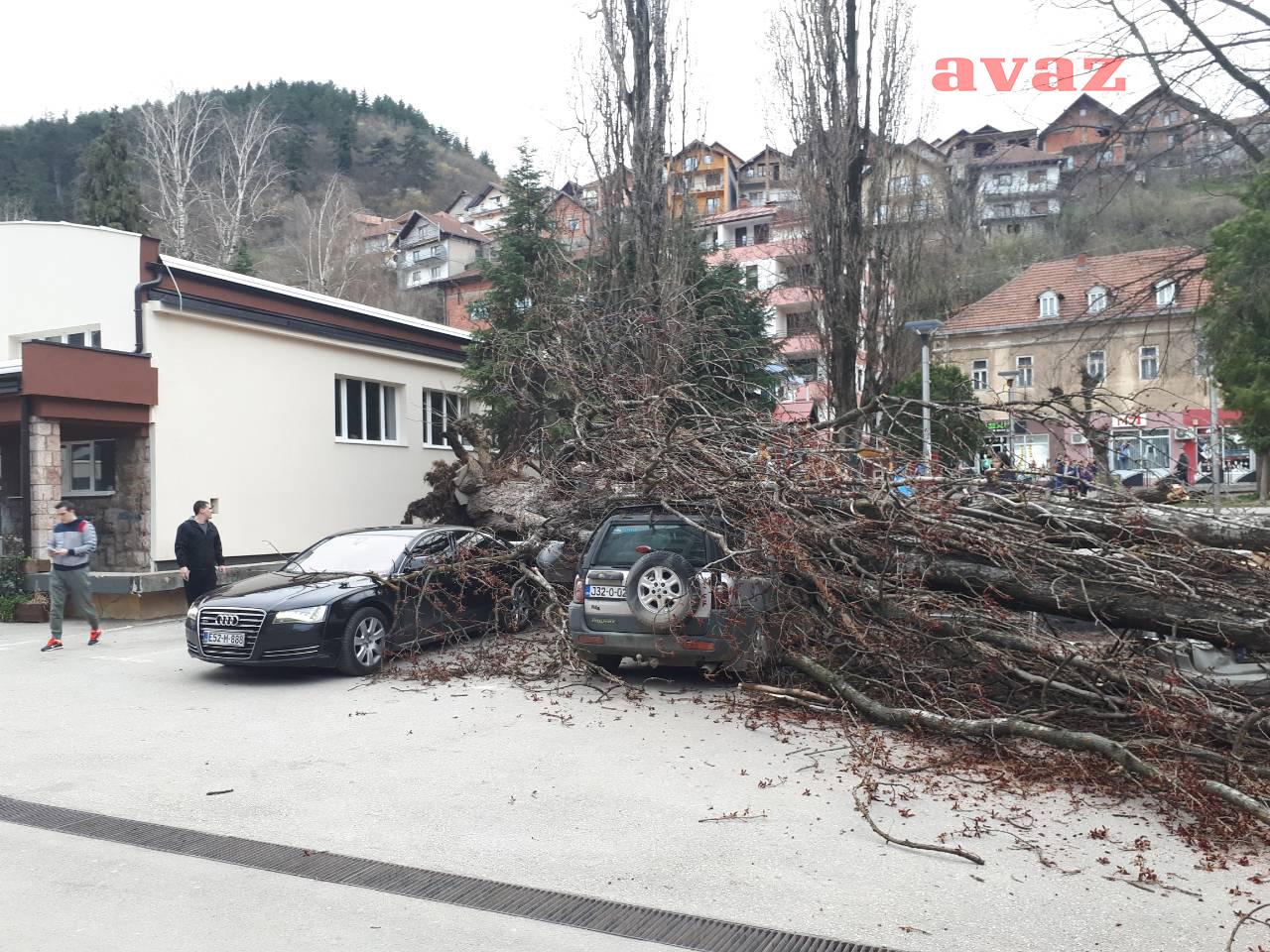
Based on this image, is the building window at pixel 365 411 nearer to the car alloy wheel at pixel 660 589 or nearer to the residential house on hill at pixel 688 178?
the residential house on hill at pixel 688 178

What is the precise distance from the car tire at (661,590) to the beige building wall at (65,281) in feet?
39.4

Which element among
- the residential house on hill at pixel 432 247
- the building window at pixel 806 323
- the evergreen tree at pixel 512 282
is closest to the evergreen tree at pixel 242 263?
the evergreen tree at pixel 512 282

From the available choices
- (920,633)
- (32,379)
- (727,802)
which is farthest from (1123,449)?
(32,379)

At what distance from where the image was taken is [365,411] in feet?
71.9

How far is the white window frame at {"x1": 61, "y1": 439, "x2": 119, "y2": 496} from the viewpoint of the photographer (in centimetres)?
1784

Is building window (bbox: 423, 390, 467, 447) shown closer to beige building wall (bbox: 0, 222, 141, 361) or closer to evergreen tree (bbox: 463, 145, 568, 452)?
evergreen tree (bbox: 463, 145, 568, 452)

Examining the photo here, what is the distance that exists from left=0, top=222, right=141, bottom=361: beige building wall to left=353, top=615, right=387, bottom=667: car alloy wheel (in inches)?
372

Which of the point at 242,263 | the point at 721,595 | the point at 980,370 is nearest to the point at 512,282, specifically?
the point at 721,595

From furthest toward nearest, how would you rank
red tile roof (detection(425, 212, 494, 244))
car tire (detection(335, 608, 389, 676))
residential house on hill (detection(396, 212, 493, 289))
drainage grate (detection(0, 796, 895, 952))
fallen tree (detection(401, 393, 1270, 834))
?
residential house on hill (detection(396, 212, 493, 289)) → red tile roof (detection(425, 212, 494, 244)) → car tire (detection(335, 608, 389, 676)) → fallen tree (detection(401, 393, 1270, 834)) → drainage grate (detection(0, 796, 895, 952))

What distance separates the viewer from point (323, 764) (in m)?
6.90

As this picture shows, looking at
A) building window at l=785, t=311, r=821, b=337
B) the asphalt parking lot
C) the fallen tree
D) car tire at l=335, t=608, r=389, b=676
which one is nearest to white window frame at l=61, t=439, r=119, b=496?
car tire at l=335, t=608, r=389, b=676

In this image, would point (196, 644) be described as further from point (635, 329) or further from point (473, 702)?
point (635, 329)

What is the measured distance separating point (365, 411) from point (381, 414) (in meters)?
0.49

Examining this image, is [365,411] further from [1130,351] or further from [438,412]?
[1130,351]
